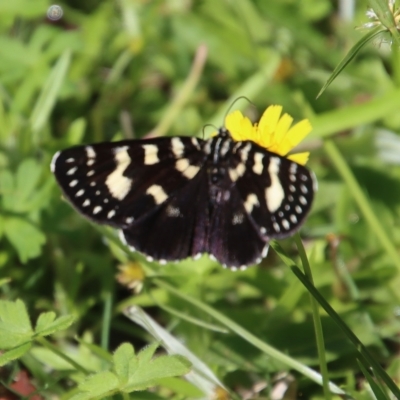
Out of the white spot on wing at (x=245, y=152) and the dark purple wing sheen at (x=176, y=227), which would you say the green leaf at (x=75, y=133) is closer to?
the dark purple wing sheen at (x=176, y=227)

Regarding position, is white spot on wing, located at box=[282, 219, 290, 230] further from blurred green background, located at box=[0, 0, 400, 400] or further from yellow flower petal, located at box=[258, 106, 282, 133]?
blurred green background, located at box=[0, 0, 400, 400]

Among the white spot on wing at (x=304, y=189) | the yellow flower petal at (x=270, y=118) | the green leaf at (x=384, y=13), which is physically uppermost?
the green leaf at (x=384, y=13)

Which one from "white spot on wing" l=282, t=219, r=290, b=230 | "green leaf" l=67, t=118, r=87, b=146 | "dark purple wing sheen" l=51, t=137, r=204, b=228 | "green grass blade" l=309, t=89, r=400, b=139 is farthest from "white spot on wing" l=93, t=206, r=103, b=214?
"green grass blade" l=309, t=89, r=400, b=139

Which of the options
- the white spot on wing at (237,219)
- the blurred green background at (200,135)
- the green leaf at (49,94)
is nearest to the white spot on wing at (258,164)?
the white spot on wing at (237,219)

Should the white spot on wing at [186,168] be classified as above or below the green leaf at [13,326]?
above

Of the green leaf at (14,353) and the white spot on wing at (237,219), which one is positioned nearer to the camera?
the green leaf at (14,353)

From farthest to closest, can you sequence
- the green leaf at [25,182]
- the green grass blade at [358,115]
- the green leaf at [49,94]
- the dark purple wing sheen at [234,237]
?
1. the green leaf at [49,94]
2. the green grass blade at [358,115]
3. the green leaf at [25,182]
4. the dark purple wing sheen at [234,237]

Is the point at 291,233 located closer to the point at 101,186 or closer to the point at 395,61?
the point at 101,186

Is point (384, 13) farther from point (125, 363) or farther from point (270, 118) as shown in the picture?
point (125, 363)
